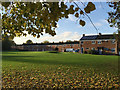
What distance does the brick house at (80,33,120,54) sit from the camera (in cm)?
4619

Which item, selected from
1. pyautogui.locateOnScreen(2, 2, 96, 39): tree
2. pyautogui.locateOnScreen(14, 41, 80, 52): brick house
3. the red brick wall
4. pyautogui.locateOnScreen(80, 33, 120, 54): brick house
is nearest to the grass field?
pyautogui.locateOnScreen(2, 2, 96, 39): tree

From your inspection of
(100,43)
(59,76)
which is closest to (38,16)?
(59,76)

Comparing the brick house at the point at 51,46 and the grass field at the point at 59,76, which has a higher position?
the brick house at the point at 51,46

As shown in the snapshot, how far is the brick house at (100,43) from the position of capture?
4619 cm

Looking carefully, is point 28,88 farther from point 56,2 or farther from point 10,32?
point 56,2

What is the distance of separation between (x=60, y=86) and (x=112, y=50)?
4366 centimetres

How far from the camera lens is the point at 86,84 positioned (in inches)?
262

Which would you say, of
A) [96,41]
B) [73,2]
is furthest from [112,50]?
[73,2]

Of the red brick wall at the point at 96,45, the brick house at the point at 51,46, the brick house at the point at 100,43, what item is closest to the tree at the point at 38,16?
the brick house at the point at 100,43

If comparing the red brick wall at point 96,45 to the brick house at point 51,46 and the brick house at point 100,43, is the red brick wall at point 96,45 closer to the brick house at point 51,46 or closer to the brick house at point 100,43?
the brick house at point 100,43

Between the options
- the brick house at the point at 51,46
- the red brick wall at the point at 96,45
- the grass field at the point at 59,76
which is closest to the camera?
the grass field at the point at 59,76

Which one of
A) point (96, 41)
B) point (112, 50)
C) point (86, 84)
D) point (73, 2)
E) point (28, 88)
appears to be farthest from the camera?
point (96, 41)

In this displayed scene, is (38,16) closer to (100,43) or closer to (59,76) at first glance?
(59,76)

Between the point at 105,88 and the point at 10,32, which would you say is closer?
the point at 105,88
